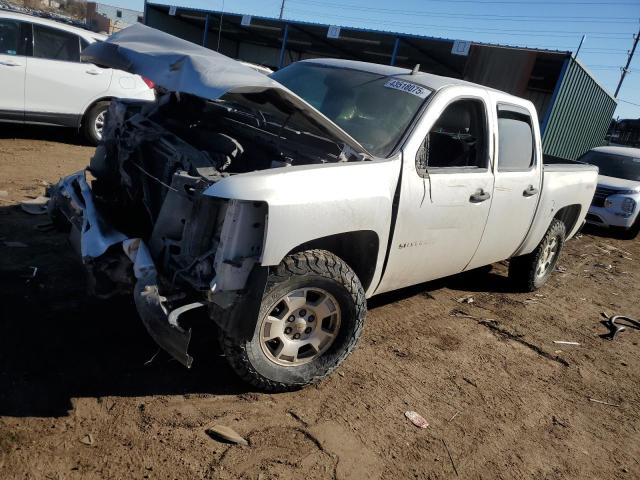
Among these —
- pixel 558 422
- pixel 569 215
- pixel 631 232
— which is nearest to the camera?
pixel 558 422

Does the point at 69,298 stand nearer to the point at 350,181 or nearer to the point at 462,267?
the point at 350,181

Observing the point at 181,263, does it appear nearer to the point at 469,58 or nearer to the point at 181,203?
the point at 181,203

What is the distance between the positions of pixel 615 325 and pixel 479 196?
8.55 feet

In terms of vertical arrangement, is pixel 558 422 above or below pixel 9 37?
below

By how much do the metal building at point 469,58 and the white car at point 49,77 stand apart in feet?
8.39

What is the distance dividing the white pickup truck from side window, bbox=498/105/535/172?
0.07 ft

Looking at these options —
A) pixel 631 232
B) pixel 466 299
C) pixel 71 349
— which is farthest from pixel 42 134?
pixel 631 232

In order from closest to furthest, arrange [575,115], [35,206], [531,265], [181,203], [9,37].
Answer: [181,203] → [35,206] → [531,265] → [9,37] → [575,115]

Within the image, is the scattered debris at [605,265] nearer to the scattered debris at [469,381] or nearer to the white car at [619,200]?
the white car at [619,200]

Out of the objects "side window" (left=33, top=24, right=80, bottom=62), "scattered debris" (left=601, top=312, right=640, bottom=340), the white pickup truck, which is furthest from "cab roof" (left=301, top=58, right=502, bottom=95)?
"side window" (left=33, top=24, right=80, bottom=62)

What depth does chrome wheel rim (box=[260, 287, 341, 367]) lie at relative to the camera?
9.48ft

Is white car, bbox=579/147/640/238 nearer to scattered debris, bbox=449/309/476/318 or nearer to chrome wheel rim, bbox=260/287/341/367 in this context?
scattered debris, bbox=449/309/476/318

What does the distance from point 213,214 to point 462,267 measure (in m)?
2.41

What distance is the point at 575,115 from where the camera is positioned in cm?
1492
